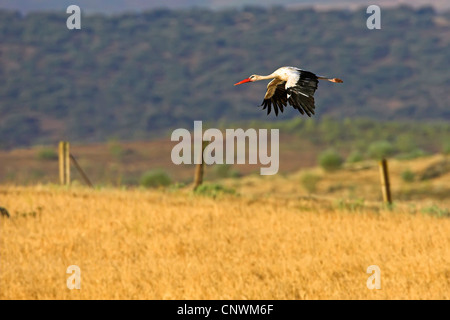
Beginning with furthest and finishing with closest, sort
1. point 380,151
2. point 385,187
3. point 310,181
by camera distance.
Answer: point 380,151
point 310,181
point 385,187

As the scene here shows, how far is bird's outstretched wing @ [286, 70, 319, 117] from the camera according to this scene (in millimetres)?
6105

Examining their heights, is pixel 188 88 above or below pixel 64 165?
above

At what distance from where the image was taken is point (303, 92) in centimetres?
621

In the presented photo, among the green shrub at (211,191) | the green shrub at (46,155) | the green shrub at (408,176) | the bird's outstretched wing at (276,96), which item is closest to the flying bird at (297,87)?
the bird's outstretched wing at (276,96)

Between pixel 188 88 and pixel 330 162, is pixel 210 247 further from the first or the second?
pixel 188 88

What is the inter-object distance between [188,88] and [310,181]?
108 m

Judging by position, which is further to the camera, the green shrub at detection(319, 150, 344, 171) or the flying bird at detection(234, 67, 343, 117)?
the green shrub at detection(319, 150, 344, 171)

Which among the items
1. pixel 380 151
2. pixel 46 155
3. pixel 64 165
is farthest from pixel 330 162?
pixel 46 155

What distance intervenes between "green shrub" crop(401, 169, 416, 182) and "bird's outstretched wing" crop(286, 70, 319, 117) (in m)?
41.7

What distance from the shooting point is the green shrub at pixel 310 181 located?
47072mm

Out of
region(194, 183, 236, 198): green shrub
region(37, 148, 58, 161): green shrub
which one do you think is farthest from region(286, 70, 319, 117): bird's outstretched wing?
region(37, 148, 58, 161): green shrub

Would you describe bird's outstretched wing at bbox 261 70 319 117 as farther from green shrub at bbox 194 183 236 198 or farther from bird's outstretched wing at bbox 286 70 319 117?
green shrub at bbox 194 183 236 198

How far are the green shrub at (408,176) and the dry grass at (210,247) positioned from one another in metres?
24.1

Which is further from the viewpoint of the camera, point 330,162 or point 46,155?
point 46,155
